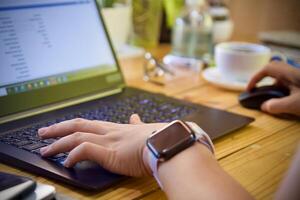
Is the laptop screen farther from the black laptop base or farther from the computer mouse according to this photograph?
the computer mouse

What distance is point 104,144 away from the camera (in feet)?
2.03

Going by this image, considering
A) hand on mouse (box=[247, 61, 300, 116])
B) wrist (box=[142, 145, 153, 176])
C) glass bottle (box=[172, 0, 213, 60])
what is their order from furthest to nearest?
glass bottle (box=[172, 0, 213, 60]) → hand on mouse (box=[247, 61, 300, 116]) → wrist (box=[142, 145, 153, 176])

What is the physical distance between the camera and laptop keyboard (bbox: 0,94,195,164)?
66cm

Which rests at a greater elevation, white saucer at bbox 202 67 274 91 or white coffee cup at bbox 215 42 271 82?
white coffee cup at bbox 215 42 271 82

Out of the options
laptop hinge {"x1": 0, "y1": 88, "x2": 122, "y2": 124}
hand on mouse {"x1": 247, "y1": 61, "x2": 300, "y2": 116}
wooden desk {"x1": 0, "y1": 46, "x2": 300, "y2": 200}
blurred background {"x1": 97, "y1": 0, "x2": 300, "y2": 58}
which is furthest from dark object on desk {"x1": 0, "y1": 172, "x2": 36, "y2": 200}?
blurred background {"x1": 97, "y1": 0, "x2": 300, "y2": 58}

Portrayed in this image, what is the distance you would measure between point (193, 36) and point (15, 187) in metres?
0.98

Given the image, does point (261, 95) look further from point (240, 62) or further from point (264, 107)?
point (240, 62)

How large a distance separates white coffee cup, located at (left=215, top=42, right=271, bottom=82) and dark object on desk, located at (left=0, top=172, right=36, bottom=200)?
0.69m

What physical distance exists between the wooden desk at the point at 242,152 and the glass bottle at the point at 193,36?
0.29 meters

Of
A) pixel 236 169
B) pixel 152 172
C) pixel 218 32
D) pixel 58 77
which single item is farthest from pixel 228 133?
pixel 218 32

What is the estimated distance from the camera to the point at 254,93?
0.95 meters

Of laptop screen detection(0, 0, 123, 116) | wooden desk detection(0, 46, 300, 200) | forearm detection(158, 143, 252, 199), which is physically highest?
laptop screen detection(0, 0, 123, 116)

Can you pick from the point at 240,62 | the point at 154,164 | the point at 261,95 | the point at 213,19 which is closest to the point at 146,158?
the point at 154,164

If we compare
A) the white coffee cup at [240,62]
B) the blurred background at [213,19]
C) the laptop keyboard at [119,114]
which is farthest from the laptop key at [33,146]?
the blurred background at [213,19]
